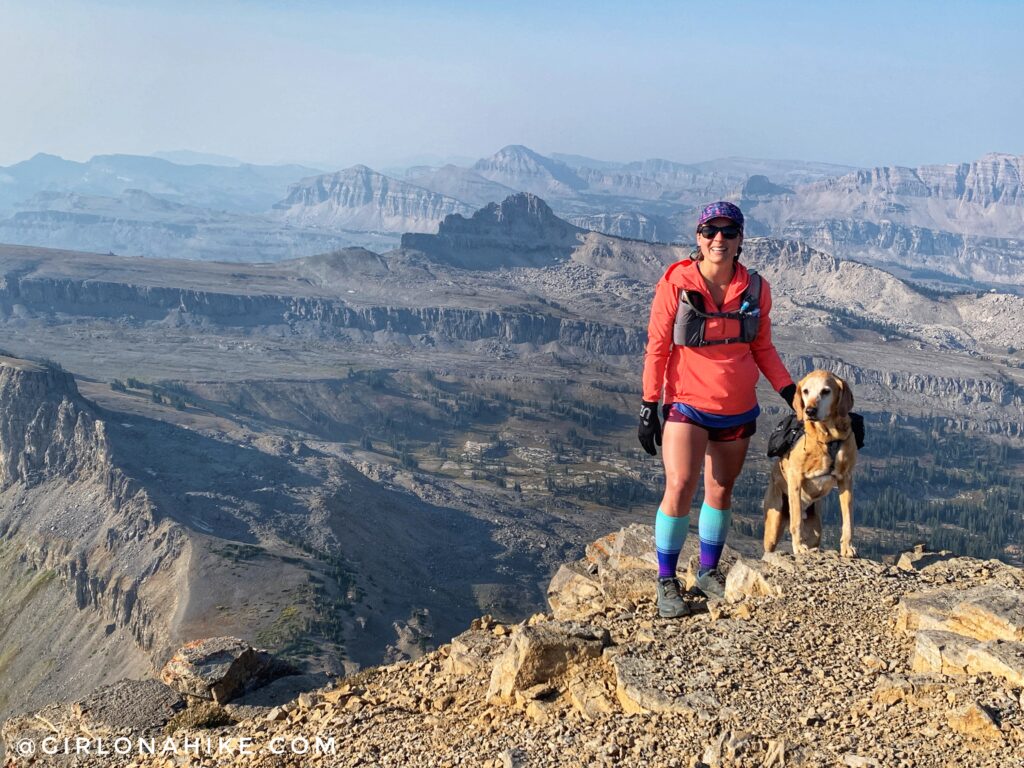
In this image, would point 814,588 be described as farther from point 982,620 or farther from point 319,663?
point 319,663

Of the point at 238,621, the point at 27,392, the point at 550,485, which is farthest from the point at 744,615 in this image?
the point at 550,485

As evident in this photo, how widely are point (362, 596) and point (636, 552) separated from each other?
181 ft

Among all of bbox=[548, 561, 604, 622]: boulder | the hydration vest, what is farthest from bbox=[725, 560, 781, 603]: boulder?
the hydration vest

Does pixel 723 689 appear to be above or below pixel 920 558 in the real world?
above

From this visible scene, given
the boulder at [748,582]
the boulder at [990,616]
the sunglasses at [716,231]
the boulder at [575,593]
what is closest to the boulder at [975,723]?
the boulder at [990,616]

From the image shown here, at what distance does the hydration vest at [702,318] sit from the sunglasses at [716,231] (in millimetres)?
503

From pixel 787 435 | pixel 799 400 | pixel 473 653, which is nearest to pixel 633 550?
pixel 787 435

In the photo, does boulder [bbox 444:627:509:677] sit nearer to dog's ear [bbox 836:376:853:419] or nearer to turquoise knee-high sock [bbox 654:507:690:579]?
turquoise knee-high sock [bbox 654:507:690:579]

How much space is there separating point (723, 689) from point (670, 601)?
2333mm

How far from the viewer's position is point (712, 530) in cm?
1177

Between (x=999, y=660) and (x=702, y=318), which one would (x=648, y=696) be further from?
(x=702, y=318)

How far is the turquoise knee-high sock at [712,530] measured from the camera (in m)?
11.7

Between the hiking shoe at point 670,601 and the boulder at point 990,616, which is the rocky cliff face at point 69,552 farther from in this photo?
the boulder at point 990,616

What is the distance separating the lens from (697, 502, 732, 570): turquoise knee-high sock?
460 inches
